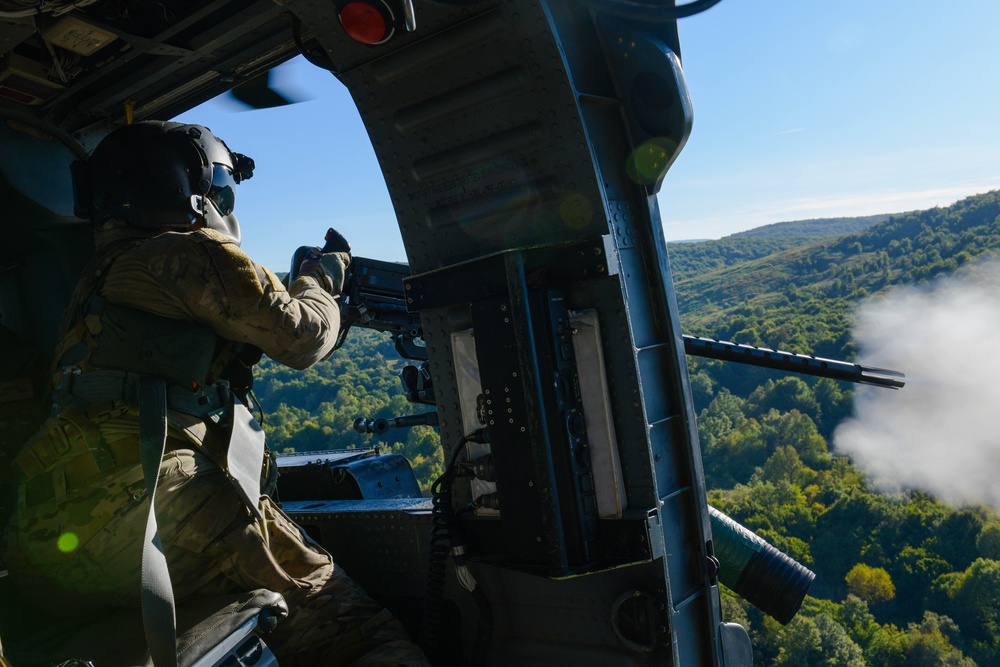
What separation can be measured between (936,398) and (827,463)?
546 inches

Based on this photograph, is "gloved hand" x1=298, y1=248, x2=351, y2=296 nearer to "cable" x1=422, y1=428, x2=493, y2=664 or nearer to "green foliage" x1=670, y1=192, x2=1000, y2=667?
"cable" x1=422, y1=428, x2=493, y2=664

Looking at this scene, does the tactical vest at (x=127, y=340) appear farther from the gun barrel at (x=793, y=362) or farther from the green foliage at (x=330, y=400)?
the green foliage at (x=330, y=400)

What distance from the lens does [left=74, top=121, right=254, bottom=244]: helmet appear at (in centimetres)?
268

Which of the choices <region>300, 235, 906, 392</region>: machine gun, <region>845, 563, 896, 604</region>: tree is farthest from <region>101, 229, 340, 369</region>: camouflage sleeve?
<region>845, 563, 896, 604</region>: tree

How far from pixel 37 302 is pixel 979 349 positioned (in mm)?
30602

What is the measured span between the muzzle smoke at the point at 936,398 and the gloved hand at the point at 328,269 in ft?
99.5

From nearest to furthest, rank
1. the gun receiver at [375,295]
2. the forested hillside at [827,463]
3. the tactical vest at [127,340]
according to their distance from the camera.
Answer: the tactical vest at [127,340] → the gun receiver at [375,295] → the forested hillside at [827,463]

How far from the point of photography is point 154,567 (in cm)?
193

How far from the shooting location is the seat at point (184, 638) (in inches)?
76.7

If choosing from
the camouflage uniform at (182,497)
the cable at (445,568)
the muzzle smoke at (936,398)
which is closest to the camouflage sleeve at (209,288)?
the camouflage uniform at (182,497)

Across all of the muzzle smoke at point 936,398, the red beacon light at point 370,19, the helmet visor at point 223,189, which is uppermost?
the red beacon light at point 370,19

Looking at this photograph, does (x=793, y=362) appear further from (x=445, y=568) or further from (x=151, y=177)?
(x=151, y=177)

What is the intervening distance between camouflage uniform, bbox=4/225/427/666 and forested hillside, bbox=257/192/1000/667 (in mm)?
18212

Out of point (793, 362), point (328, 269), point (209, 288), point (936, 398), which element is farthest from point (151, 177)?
point (936, 398)
